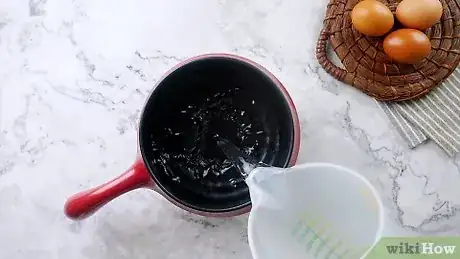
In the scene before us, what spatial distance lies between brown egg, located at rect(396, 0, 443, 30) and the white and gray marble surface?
0.33ft

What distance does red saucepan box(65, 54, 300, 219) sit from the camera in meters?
0.78

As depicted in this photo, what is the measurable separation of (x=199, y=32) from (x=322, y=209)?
27cm

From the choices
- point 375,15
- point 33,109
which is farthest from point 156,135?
point 375,15

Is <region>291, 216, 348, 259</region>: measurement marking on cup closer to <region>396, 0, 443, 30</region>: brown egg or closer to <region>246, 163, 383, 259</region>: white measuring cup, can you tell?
<region>246, 163, 383, 259</region>: white measuring cup

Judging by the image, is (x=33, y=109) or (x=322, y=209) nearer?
(x=322, y=209)

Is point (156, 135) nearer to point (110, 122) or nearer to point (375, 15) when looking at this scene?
point (110, 122)

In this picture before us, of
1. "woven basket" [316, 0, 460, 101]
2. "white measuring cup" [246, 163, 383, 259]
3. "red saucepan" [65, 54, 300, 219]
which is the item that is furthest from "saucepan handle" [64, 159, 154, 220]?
"woven basket" [316, 0, 460, 101]

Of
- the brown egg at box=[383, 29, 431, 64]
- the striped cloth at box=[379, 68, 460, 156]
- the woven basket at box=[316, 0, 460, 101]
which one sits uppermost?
the brown egg at box=[383, 29, 431, 64]

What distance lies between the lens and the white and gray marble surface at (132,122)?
0.83 m

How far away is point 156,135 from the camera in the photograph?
82cm

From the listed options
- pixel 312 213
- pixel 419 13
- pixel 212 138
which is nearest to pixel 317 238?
pixel 312 213

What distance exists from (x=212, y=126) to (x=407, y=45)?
0.24m

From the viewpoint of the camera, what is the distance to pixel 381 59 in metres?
0.85

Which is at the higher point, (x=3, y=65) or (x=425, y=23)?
(x=425, y=23)
